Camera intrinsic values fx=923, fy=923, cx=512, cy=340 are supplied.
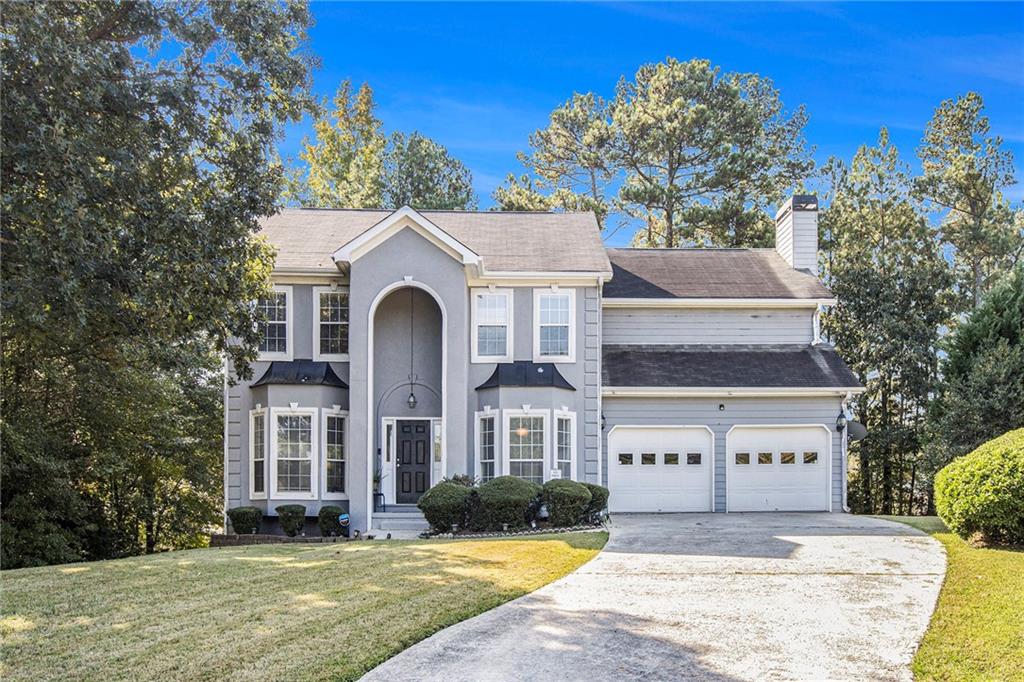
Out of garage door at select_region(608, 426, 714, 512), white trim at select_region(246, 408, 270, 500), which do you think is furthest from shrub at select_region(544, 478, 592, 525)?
white trim at select_region(246, 408, 270, 500)

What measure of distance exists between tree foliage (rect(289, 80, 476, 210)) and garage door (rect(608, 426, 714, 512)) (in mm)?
16935

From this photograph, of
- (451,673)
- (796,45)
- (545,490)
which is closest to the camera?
(451,673)

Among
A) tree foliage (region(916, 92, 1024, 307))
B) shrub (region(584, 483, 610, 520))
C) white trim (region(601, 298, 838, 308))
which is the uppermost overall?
tree foliage (region(916, 92, 1024, 307))

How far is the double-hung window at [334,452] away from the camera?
64.6 ft

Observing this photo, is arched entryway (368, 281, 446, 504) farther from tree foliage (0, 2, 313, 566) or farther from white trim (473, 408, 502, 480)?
tree foliage (0, 2, 313, 566)

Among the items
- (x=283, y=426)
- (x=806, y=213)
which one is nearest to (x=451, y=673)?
(x=283, y=426)

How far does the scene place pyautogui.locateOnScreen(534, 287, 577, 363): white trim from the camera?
20.5 meters

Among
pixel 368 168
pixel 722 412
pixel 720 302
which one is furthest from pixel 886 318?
pixel 368 168

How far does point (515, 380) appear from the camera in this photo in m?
19.9

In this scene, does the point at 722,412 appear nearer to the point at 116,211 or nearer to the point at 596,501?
the point at 596,501

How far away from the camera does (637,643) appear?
8648 mm

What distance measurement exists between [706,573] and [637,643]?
3786 millimetres

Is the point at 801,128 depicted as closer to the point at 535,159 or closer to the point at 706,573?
the point at 535,159

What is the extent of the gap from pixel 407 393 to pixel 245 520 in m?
4.32
